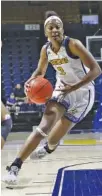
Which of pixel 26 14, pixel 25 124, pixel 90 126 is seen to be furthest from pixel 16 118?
pixel 26 14

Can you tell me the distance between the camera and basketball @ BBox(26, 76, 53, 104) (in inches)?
133

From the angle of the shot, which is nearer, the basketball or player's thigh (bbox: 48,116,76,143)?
the basketball

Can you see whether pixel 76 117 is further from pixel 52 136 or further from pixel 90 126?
pixel 90 126

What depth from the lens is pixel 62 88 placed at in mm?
3332

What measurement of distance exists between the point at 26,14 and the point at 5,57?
1829 mm

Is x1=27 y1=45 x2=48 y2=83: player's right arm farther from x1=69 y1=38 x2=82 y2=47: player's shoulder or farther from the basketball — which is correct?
x1=69 y1=38 x2=82 y2=47: player's shoulder

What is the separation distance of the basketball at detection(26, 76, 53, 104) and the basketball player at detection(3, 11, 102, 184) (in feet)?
0.19

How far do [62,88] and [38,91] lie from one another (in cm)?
21

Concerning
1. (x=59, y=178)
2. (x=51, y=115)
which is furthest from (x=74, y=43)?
(x=59, y=178)

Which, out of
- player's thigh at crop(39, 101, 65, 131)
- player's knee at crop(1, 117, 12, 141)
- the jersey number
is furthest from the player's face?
player's knee at crop(1, 117, 12, 141)

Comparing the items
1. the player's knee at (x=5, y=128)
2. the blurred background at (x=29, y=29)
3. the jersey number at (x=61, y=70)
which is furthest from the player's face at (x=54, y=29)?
the blurred background at (x=29, y=29)

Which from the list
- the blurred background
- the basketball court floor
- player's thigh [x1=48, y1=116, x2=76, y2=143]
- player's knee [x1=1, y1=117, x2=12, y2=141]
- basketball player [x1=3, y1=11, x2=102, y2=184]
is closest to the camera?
player's knee [x1=1, y1=117, x2=12, y2=141]

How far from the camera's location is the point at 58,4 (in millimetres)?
14594

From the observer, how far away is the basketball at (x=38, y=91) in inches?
133
